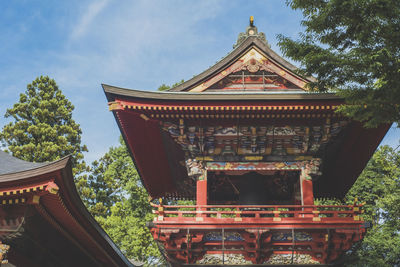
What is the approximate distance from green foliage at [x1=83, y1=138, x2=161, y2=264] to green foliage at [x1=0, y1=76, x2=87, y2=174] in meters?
2.19

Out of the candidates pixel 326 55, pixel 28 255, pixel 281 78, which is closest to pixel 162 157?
pixel 281 78

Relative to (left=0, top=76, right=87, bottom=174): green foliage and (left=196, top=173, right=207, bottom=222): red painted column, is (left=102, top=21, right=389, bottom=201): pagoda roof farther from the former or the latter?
(left=0, top=76, right=87, bottom=174): green foliage

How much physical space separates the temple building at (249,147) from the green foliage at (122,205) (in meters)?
11.1

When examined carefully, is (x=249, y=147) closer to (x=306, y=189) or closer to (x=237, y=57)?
(x=306, y=189)

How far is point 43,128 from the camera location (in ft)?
84.3

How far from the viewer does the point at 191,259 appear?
41.8 ft

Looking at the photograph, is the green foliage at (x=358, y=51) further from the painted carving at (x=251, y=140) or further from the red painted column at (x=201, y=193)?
the red painted column at (x=201, y=193)

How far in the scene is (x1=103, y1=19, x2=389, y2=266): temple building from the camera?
40.5 feet

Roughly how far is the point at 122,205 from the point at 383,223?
1709 cm

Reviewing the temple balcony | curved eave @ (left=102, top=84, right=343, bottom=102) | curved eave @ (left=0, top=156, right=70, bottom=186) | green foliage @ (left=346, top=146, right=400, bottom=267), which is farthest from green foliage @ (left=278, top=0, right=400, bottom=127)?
green foliage @ (left=346, top=146, right=400, bottom=267)

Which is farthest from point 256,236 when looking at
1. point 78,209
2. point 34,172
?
point 34,172

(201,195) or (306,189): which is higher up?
(306,189)

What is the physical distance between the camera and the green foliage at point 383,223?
77.1 feet

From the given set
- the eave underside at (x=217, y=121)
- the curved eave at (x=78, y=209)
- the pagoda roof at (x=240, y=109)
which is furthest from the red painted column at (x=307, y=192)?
the curved eave at (x=78, y=209)
